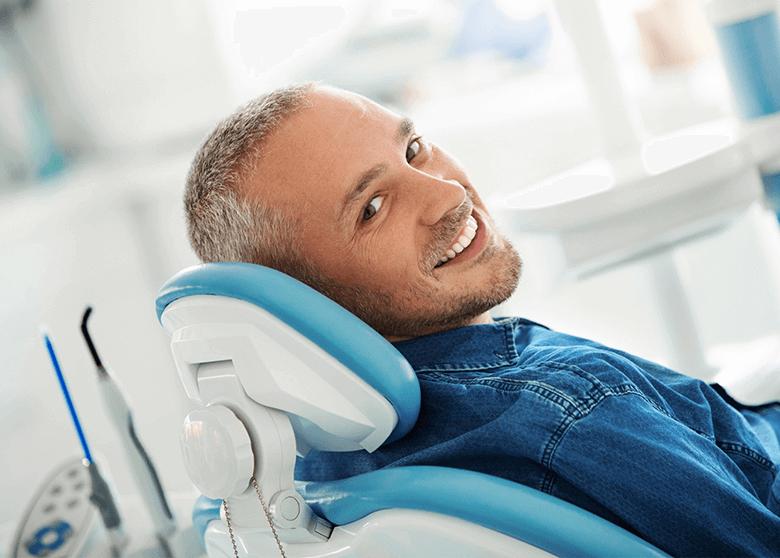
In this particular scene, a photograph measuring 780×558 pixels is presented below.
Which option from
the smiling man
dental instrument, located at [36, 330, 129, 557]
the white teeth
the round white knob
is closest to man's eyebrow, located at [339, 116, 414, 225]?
the smiling man

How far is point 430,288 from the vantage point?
87 centimetres

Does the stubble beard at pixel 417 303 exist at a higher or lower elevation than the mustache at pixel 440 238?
lower

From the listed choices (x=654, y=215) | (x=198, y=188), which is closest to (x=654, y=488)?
(x=198, y=188)

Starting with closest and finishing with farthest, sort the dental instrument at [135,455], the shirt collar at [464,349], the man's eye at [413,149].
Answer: the shirt collar at [464,349]
the man's eye at [413,149]
the dental instrument at [135,455]

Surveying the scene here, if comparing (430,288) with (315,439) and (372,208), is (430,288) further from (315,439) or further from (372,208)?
(315,439)

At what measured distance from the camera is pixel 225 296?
2.29ft

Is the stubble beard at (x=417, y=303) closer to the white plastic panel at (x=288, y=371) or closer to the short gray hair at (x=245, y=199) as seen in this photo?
the short gray hair at (x=245, y=199)

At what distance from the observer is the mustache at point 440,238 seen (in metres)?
0.87

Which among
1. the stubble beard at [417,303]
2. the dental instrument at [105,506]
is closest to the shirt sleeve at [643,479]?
the stubble beard at [417,303]

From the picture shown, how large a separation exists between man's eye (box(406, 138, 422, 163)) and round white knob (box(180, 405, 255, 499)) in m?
0.42

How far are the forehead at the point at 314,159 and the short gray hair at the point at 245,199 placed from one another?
13mm

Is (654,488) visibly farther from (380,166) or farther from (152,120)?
(152,120)

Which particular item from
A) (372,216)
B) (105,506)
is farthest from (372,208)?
(105,506)

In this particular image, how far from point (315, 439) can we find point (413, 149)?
403 millimetres
